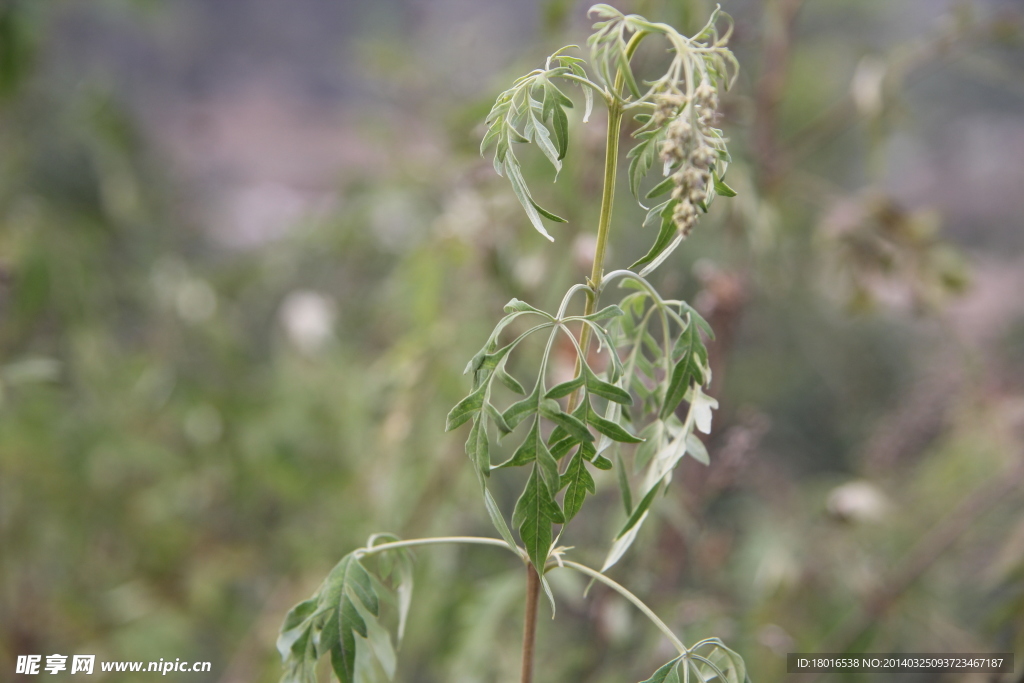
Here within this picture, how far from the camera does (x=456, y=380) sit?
67cm

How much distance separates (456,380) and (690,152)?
470 millimetres

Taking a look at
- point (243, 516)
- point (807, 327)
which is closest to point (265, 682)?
point (243, 516)

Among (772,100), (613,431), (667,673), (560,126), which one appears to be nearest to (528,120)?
(560,126)

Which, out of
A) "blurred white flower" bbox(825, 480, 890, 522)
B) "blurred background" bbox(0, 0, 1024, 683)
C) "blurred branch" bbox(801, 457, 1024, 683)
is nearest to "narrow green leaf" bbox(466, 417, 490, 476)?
"blurred background" bbox(0, 0, 1024, 683)

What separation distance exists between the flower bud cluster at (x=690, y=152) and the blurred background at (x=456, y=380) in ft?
1.02

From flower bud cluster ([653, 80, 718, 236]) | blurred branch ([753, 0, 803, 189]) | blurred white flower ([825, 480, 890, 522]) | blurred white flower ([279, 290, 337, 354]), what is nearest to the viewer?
flower bud cluster ([653, 80, 718, 236])

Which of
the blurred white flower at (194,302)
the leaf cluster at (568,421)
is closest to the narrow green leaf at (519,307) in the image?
the leaf cluster at (568,421)

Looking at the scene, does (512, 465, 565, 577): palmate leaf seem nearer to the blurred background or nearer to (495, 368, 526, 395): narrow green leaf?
(495, 368, 526, 395): narrow green leaf

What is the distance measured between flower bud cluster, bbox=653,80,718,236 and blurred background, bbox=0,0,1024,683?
31 cm

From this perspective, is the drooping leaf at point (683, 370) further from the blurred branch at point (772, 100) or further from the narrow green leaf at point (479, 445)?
the blurred branch at point (772, 100)

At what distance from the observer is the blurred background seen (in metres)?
0.66

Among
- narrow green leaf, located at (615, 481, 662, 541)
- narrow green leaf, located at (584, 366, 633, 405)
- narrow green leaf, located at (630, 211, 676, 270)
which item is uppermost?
narrow green leaf, located at (630, 211, 676, 270)

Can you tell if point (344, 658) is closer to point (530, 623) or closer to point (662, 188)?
point (530, 623)

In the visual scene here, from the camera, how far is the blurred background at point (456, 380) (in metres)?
0.66
